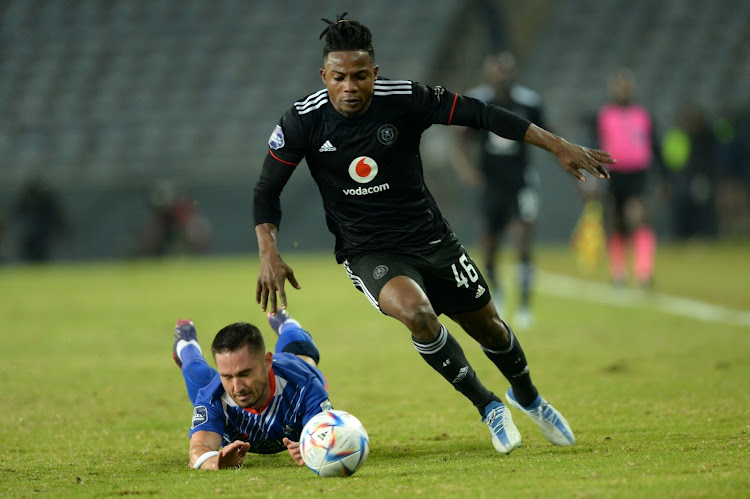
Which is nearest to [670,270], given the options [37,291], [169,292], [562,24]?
[169,292]

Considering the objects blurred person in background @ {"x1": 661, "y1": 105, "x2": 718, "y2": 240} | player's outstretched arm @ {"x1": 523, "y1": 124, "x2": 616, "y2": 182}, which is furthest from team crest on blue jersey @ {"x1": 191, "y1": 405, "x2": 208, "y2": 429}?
blurred person in background @ {"x1": 661, "y1": 105, "x2": 718, "y2": 240}

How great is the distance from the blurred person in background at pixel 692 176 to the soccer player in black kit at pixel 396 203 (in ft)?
59.8

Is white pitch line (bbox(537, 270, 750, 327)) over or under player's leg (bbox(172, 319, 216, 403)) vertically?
under

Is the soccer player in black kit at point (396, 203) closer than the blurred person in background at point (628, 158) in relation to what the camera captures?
Yes

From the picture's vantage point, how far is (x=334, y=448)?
473 centimetres

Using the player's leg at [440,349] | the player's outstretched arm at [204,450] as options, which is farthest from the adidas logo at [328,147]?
the player's outstretched arm at [204,450]

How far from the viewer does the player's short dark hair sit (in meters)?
5.05

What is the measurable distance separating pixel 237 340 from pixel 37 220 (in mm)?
18613

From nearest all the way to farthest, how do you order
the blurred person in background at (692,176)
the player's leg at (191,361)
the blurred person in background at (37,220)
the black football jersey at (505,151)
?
the player's leg at (191,361) → the black football jersey at (505,151) → the blurred person in background at (37,220) → the blurred person in background at (692,176)

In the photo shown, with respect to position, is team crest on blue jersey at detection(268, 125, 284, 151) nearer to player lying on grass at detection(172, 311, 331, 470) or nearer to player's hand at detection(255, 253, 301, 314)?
player's hand at detection(255, 253, 301, 314)

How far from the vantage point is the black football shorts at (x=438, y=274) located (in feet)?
17.9

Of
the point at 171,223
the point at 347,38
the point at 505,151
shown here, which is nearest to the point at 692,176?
the point at 171,223

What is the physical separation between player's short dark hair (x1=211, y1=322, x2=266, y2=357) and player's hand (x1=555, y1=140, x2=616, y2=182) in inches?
65.0

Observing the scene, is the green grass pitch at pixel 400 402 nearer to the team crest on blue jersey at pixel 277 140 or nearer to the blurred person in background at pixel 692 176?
the team crest on blue jersey at pixel 277 140
